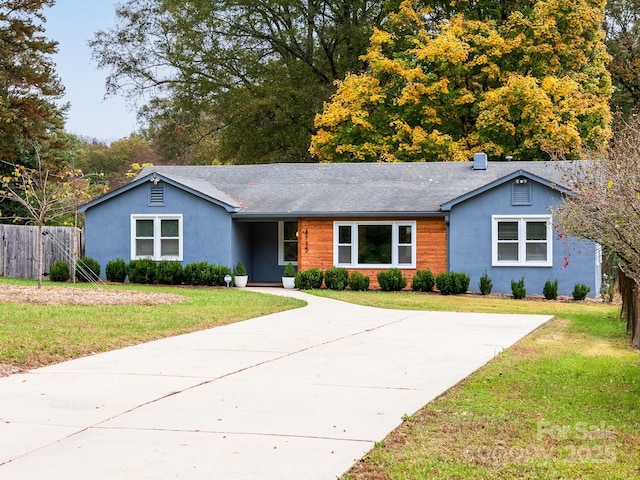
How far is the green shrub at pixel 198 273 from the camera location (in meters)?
25.4

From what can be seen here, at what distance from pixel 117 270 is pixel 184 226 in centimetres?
248

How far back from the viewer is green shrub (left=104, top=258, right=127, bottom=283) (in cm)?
2583

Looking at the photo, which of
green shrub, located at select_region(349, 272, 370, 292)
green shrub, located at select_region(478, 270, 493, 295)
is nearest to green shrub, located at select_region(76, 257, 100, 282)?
green shrub, located at select_region(349, 272, 370, 292)

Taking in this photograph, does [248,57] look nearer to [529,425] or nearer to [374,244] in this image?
[374,244]

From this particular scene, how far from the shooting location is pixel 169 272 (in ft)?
83.6

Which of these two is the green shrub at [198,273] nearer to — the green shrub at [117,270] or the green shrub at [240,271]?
the green shrub at [240,271]

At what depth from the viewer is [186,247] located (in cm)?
2628

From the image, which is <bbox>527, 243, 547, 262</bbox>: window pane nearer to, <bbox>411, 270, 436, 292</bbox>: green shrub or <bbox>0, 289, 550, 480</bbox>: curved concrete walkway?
<bbox>411, 270, 436, 292</bbox>: green shrub

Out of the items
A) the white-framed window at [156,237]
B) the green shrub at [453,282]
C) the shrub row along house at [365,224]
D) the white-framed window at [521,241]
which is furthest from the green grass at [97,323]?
the white-framed window at [521,241]

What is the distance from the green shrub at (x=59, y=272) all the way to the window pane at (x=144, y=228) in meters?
2.45

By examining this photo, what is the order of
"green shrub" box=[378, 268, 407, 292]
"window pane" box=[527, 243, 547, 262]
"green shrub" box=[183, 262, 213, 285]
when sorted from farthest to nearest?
"green shrub" box=[183, 262, 213, 285] < "green shrub" box=[378, 268, 407, 292] < "window pane" box=[527, 243, 547, 262]

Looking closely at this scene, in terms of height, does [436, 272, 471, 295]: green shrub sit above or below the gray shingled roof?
below

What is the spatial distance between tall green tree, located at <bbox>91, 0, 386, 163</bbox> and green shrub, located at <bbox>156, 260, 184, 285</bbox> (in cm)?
1449

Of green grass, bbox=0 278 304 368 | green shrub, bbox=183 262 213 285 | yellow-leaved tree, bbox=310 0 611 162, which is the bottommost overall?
green grass, bbox=0 278 304 368
